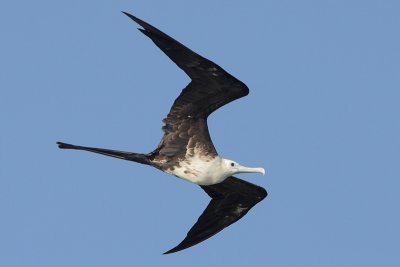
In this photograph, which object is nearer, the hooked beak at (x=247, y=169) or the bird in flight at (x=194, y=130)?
the bird in flight at (x=194, y=130)

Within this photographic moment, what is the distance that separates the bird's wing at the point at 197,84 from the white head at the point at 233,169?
70 cm

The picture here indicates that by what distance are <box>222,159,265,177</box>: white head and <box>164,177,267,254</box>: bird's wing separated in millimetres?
761

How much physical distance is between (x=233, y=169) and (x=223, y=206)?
1258 millimetres

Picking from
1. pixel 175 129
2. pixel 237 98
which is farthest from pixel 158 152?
pixel 237 98

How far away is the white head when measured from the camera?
527 inches

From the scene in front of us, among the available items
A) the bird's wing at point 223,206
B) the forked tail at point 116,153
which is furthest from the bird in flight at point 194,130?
the bird's wing at point 223,206

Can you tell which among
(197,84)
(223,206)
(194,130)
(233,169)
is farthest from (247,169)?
(197,84)

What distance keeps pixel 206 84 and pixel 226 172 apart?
1290mm

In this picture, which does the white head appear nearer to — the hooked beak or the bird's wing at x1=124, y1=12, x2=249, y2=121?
the hooked beak

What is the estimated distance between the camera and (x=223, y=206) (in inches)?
574

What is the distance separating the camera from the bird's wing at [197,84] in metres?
12.0

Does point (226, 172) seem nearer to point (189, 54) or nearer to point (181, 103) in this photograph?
point (181, 103)

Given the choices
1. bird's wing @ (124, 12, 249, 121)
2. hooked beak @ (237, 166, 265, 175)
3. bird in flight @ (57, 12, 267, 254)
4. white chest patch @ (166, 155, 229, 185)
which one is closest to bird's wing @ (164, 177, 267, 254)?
bird in flight @ (57, 12, 267, 254)

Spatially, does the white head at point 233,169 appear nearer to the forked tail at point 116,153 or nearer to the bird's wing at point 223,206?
the bird's wing at point 223,206
